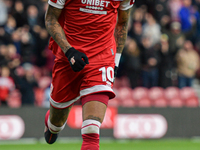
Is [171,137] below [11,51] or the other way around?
below

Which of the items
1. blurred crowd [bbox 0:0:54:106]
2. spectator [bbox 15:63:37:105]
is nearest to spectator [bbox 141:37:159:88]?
blurred crowd [bbox 0:0:54:106]

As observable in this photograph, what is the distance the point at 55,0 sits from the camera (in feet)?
16.0

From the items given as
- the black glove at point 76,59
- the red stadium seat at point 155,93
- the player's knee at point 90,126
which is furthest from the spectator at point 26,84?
the player's knee at point 90,126

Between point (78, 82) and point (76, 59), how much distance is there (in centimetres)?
56

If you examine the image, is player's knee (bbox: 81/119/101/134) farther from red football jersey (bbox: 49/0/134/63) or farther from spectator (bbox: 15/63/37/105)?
spectator (bbox: 15/63/37/105)

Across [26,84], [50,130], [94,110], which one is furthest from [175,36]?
[94,110]

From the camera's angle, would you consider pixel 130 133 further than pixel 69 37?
Yes

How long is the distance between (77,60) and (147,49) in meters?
9.55

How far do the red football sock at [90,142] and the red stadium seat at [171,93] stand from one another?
30.5 feet

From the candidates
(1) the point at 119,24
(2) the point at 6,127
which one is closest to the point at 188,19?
(2) the point at 6,127

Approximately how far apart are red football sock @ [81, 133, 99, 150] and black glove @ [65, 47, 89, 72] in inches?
27.7

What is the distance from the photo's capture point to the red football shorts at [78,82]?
188 inches

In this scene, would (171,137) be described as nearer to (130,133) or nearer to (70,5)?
(130,133)

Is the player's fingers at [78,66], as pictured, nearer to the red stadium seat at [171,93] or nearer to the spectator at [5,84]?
the spectator at [5,84]
